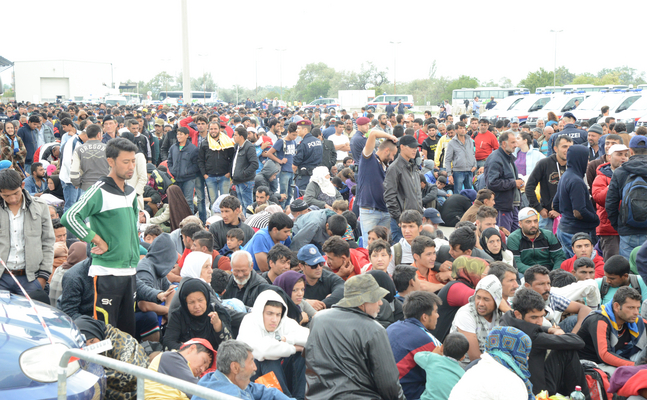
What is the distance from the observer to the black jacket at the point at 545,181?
849cm

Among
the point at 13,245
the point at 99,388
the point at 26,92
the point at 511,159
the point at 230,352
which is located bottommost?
the point at 99,388

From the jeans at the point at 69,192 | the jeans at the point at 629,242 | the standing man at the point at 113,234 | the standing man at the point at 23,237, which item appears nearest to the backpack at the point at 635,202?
the jeans at the point at 629,242

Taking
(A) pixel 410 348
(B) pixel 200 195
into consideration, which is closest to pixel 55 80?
(B) pixel 200 195

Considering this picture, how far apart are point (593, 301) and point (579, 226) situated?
234 centimetres

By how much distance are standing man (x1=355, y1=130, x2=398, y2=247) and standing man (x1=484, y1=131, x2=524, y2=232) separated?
1.93 m

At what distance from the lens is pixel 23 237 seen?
17.6 feet

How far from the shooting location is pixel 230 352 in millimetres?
3721

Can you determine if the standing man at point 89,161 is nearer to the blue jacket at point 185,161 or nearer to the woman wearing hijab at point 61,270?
the blue jacket at point 185,161

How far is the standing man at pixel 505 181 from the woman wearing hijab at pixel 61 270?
5.83 m

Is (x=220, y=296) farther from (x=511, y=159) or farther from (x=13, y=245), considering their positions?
(x=511, y=159)

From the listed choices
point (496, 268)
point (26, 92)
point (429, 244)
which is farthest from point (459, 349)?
point (26, 92)

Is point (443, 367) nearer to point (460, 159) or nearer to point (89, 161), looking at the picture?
point (89, 161)

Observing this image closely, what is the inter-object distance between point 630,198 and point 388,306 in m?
3.58

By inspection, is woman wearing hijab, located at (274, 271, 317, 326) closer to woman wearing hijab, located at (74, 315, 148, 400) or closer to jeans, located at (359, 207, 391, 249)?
woman wearing hijab, located at (74, 315, 148, 400)
